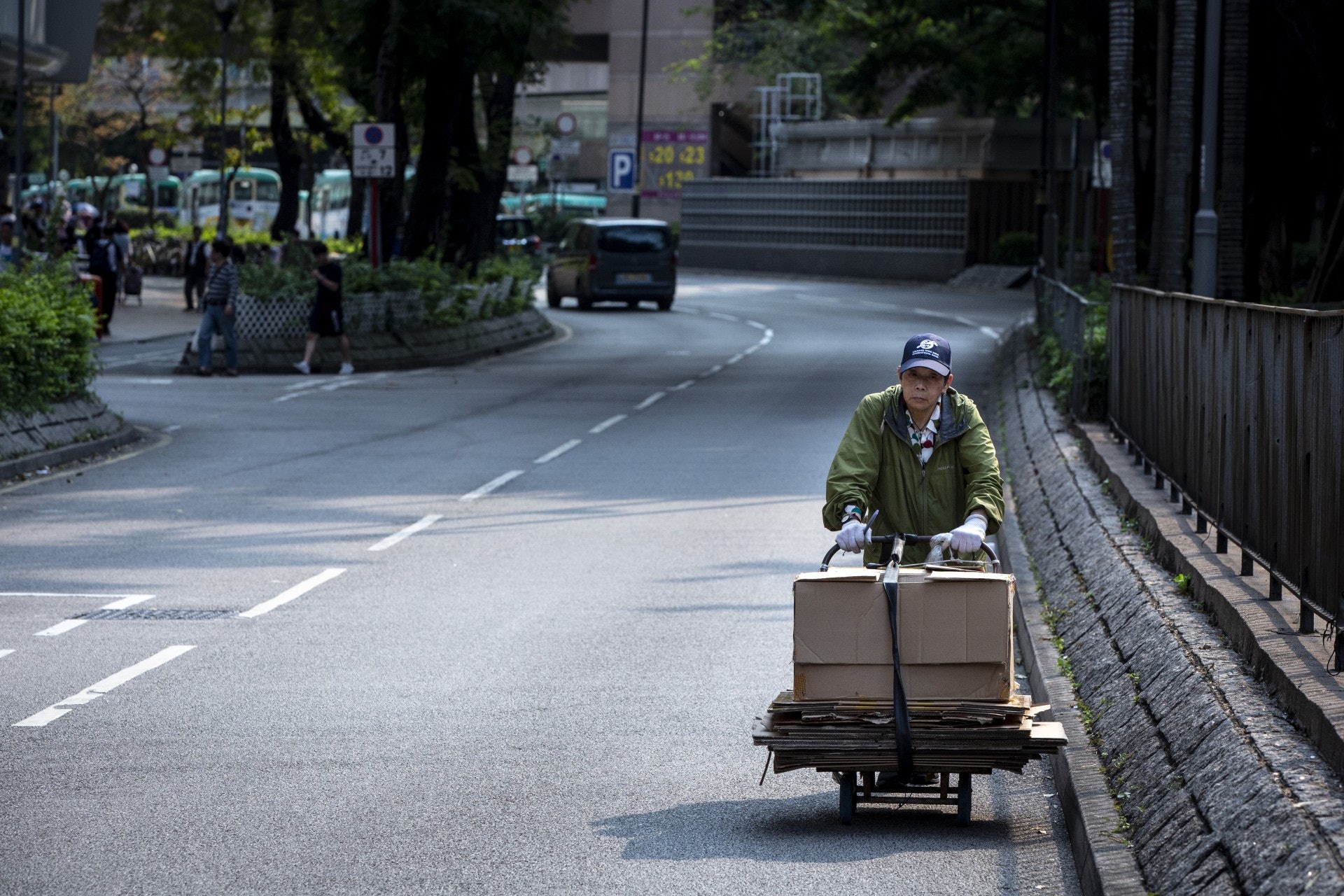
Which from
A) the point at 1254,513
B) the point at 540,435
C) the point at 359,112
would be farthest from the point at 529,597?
the point at 359,112

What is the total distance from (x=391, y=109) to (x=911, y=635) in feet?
87.2

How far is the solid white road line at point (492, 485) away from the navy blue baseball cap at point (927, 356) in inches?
358

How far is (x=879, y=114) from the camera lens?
70438 millimetres

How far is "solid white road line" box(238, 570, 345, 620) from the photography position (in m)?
10.6

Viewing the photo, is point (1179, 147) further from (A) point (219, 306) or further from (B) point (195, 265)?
(B) point (195, 265)

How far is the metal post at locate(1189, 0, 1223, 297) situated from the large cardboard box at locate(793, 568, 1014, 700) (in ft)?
43.2

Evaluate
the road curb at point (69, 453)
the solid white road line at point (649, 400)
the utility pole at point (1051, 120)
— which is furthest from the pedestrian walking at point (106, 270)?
the utility pole at point (1051, 120)

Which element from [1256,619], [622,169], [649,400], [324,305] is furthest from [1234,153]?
[622,169]

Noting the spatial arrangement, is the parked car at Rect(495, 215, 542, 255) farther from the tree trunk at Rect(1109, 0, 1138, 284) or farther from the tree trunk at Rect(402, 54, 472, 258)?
the tree trunk at Rect(1109, 0, 1138, 284)

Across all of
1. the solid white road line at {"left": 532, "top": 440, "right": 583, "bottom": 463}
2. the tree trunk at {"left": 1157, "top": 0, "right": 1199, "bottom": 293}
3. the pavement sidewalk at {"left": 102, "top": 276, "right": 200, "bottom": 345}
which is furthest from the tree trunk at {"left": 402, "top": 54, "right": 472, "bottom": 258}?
the solid white road line at {"left": 532, "top": 440, "right": 583, "bottom": 463}

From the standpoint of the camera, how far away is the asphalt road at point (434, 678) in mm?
6207

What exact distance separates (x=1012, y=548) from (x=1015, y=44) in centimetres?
4004

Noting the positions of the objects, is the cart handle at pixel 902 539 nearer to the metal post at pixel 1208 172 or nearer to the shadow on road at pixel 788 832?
the shadow on road at pixel 788 832

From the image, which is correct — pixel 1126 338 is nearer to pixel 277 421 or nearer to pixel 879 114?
pixel 277 421
